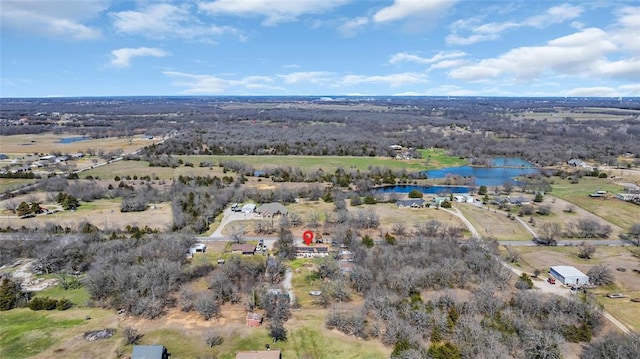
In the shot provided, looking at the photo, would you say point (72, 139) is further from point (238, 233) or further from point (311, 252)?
point (311, 252)

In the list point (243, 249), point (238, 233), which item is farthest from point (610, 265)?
point (238, 233)

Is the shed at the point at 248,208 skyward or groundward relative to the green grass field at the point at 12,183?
groundward

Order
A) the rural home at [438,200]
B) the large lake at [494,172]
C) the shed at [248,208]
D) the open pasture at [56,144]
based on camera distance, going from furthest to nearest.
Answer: the open pasture at [56,144], the large lake at [494,172], the rural home at [438,200], the shed at [248,208]

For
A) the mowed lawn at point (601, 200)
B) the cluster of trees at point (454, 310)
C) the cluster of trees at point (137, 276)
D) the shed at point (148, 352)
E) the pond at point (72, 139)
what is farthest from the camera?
the pond at point (72, 139)

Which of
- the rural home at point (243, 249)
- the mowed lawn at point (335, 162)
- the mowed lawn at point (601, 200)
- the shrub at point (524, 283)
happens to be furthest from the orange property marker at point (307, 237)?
the mowed lawn at point (335, 162)

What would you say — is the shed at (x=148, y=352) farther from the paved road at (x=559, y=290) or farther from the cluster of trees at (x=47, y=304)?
the paved road at (x=559, y=290)

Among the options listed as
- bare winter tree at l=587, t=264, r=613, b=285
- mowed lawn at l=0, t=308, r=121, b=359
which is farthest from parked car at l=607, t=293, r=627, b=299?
mowed lawn at l=0, t=308, r=121, b=359
